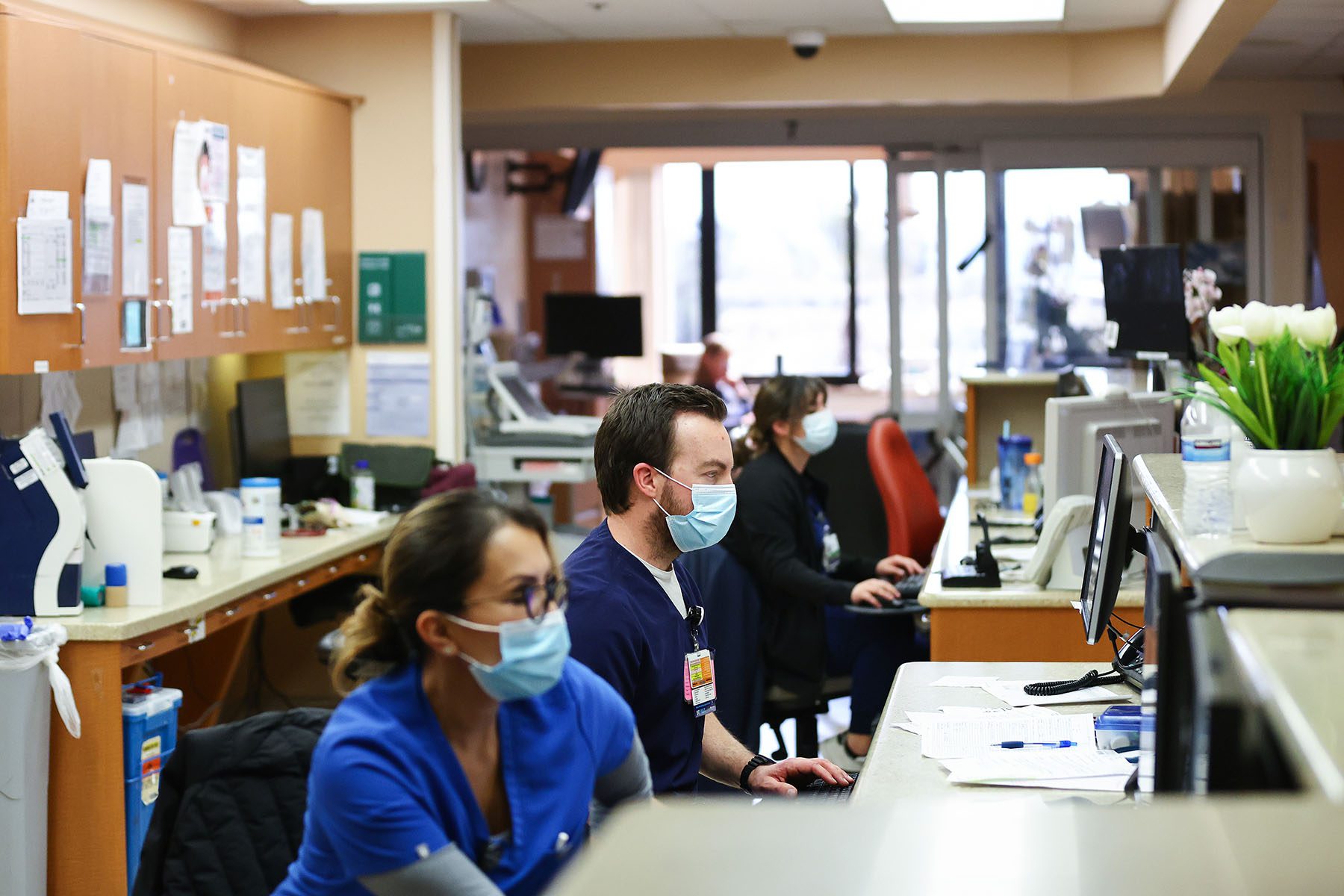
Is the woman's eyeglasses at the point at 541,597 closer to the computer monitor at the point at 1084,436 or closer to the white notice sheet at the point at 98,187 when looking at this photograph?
the computer monitor at the point at 1084,436

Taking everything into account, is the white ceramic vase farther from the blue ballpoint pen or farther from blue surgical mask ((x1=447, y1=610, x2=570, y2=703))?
blue surgical mask ((x1=447, y1=610, x2=570, y2=703))

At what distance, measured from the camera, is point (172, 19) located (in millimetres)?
5023

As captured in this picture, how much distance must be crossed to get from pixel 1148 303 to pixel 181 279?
3007mm

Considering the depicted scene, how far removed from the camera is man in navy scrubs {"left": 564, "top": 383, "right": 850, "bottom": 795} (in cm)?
233

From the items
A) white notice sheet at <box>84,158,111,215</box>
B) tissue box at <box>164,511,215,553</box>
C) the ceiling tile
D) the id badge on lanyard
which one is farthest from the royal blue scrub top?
the ceiling tile

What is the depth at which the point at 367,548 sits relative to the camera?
480cm

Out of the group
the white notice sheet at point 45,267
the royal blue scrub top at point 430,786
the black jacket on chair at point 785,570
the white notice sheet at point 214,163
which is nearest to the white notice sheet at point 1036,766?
the royal blue scrub top at point 430,786

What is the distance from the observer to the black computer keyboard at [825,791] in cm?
246

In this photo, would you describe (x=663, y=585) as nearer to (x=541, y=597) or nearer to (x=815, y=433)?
(x=541, y=597)

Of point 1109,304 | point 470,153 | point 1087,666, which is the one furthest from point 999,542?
point 470,153

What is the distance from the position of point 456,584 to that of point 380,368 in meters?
3.93

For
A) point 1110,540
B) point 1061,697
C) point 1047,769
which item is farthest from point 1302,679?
point 1061,697

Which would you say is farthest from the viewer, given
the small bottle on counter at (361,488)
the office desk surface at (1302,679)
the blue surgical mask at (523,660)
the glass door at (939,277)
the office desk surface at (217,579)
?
the glass door at (939,277)

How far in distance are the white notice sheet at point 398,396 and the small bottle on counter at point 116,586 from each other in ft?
6.76
